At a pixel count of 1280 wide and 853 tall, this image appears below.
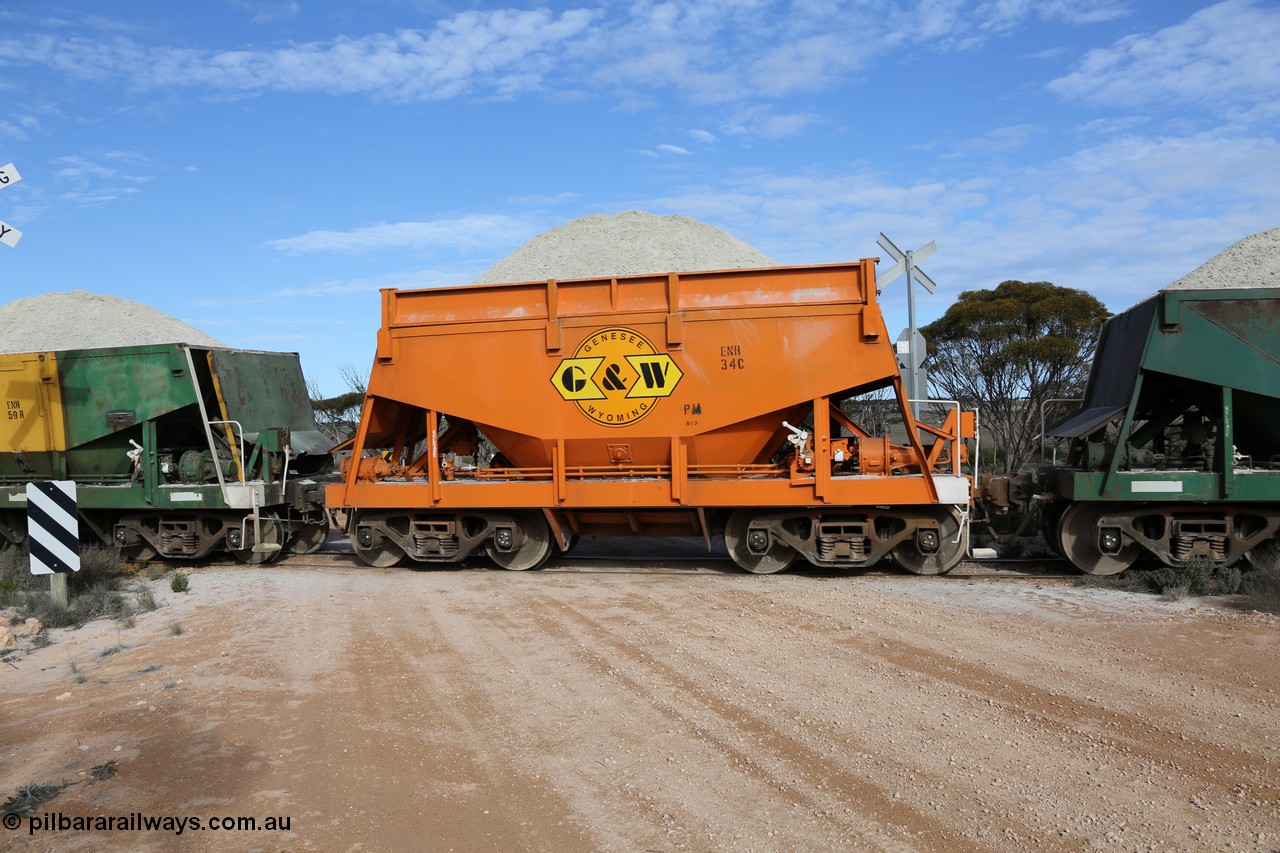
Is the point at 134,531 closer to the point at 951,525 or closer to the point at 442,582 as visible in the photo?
the point at 442,582

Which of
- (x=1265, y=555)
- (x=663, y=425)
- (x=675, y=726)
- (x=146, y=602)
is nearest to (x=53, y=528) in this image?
(x=146, y=602)

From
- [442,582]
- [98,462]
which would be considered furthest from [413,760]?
[98,462]

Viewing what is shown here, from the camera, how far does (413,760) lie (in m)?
4.55

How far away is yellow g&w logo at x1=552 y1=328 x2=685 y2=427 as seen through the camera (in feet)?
32.6

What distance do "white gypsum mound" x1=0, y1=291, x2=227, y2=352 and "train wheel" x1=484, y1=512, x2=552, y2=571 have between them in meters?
55.6

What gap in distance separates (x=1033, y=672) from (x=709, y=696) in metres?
2.28

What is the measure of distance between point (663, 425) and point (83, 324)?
64.8 m

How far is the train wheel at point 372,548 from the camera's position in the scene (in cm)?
1093

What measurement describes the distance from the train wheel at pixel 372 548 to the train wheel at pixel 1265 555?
9.71 meters

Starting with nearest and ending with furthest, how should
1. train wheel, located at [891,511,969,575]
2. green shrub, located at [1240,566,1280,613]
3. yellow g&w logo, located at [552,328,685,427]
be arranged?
green shrub, located at [1240,566,1280,613], train wheel, located at [891,511,969,575], yellow g&w logo, located at [552,328,685,427]

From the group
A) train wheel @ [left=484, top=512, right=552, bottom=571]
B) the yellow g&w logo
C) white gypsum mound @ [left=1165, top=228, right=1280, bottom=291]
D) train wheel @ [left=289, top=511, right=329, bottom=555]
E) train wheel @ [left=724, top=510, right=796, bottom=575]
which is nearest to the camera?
train wheel @ [left=724, top=510, right=796, bottom=575]

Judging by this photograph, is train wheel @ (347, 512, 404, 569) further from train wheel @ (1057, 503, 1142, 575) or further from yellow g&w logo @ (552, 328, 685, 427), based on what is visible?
train wheel @ (1057, 503, 1142, 575)

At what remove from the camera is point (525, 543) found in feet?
34.8

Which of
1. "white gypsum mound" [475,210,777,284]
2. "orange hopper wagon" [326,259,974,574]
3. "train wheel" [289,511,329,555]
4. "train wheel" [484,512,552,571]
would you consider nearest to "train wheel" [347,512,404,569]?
"orange hopper wagon" [326,259,974,574]
